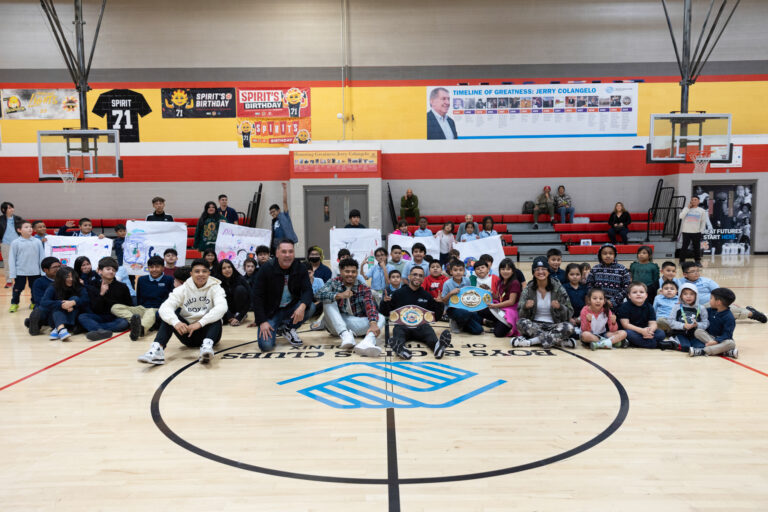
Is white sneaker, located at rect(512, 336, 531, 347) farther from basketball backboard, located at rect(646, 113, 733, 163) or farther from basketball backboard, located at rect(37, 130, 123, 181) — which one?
basketball backboard, located at rect(37, 130, 123, 181)

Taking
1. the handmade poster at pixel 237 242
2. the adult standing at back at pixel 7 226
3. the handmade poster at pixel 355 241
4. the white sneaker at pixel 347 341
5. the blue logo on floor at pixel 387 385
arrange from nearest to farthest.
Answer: the blue logo on floor at pixel 387 385 < the white sneaker at pixel 347 341 < the handmade poster at pixel 237 242 < the handmade poster at pixel 355 241 < the adult standing at back at pixel 7 226

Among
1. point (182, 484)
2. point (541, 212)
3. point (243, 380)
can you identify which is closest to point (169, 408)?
point (243, 380)

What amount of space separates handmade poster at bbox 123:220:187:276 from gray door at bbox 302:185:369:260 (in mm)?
6119

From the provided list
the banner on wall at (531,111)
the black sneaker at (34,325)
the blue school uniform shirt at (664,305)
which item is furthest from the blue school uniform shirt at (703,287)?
the banner on wall at (531,111)

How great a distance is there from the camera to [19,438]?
3523 millimetres

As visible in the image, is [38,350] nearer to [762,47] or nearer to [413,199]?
[413,199]

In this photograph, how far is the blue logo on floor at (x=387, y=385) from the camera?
412 centimetres

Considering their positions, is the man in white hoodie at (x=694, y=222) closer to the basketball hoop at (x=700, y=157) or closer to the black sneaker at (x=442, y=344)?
the basketball hoop at (x=700, y=157)

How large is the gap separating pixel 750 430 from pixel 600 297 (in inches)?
89.5

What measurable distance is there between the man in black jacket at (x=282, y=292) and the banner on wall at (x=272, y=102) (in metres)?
9.92

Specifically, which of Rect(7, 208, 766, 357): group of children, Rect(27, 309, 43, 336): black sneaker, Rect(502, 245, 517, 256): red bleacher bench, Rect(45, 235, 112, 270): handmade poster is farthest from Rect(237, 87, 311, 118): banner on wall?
Rect(27, 309, 43, 336): black sneaker

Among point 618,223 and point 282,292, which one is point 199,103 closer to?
point 282,292

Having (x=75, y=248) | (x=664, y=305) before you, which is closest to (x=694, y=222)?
(x=664, y=305)

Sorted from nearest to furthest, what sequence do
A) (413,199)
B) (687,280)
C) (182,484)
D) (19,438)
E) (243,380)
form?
(182,484), (19,438), (243,380), (687,280), (413,199)
